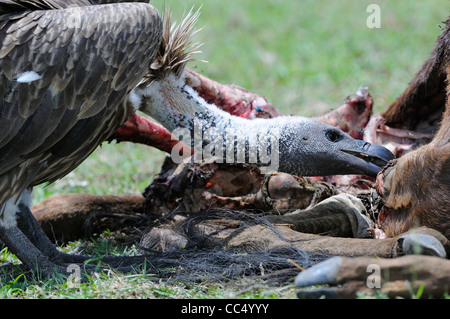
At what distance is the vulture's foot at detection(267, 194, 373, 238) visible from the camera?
3957 millimetres

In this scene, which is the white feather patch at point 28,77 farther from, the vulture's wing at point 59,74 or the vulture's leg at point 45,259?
the vulture's leg at point 45,259

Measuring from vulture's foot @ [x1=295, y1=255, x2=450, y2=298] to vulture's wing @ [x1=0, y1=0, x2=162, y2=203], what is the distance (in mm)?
1750

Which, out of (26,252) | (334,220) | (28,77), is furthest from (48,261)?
(334,220)

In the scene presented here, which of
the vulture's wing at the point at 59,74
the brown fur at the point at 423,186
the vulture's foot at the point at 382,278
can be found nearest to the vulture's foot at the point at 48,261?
the vulture's wing at the point at 59,74

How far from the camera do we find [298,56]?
373 inches

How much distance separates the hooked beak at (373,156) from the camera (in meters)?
4.08

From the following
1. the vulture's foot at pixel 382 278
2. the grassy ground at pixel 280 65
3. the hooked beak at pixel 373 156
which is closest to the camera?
the vulture's foot at pixel 382 278

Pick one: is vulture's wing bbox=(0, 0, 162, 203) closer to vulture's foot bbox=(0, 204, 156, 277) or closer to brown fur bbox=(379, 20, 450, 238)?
vulture's foot bbox=(0, 204, 156, 277)

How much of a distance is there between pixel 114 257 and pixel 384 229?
1634mm

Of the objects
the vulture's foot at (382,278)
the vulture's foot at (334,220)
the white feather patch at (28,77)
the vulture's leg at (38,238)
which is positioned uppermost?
the white feather patch at (28,77)

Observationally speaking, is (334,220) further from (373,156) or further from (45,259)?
(45,259)

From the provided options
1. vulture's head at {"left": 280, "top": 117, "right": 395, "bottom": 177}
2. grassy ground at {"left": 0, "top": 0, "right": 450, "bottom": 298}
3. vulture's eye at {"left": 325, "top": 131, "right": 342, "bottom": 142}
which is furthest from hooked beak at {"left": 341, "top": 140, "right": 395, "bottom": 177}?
grassy ground at {"left": 0, "top": 0, "right": 450, "bottom": 298}
